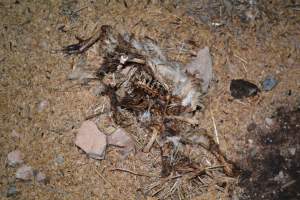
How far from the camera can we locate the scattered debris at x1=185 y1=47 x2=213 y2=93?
97.9 inches

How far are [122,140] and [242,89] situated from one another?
2.73ft

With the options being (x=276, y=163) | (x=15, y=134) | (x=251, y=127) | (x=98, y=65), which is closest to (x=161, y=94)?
(x=98, y=65)

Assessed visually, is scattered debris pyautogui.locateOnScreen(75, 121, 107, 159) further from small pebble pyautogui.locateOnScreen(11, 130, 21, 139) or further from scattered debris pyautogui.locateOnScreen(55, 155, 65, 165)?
small pebble pyautogui.locateOnScreen(11, 130, 21, 139)

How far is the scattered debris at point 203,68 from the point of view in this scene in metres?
2.49

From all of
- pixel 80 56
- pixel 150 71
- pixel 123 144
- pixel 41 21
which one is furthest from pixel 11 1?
Answer: pixel 123 144

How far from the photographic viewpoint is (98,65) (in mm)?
2512

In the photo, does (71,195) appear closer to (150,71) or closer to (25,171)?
(25,171)

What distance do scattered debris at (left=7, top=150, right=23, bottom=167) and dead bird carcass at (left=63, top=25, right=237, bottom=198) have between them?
651 mm

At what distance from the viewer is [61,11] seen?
8.39ft

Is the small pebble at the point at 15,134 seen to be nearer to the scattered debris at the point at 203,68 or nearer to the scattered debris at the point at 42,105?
the scattered debris at the point at 42,105

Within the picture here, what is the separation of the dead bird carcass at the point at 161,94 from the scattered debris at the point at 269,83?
36 cm

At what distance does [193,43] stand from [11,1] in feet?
4.05

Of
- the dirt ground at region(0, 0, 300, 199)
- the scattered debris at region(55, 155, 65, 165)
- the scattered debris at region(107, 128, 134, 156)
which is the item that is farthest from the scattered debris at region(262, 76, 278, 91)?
the scattered debris at region(55, 155, 65, 165)

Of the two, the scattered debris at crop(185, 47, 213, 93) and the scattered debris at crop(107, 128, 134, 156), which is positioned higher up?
the scattered debris at crop(185, 47, 213, 93)
